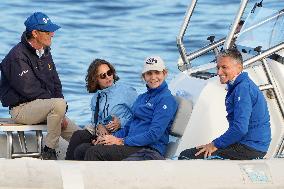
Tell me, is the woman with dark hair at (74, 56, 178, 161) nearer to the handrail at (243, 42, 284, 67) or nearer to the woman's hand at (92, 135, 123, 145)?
the woman's hand at (92, 135, 123, 145)

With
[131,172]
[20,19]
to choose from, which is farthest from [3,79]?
[20,19]

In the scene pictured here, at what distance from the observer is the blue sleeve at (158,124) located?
7.77 meters

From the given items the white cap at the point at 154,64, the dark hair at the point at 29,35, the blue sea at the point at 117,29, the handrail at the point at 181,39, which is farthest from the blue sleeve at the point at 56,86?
the blue sea at the point at 117,29

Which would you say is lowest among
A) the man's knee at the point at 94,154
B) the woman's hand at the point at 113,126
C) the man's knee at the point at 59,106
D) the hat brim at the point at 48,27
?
the man's knee at the point at 94,154

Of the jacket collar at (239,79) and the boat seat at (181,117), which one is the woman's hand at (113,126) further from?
the jacket collar at (239,79)

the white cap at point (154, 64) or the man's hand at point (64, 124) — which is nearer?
the white cap at point (154, 64)

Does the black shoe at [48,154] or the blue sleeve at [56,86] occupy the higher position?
the blue sleeve at [56,86]

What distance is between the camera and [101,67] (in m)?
8.27

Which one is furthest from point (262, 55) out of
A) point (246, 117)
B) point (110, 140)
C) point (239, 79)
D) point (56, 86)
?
point (56, 86)

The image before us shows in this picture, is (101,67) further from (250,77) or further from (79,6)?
(79,6)

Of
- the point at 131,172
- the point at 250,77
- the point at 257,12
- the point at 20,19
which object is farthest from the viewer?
the point at 20,19

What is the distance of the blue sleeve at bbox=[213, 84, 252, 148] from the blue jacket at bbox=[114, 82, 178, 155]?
0.43 m

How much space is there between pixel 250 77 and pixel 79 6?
1493cm

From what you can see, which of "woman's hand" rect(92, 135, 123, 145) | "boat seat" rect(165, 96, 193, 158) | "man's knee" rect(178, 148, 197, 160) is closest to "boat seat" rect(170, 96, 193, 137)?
"boat seat" rect(165, 96, 193, 158)
